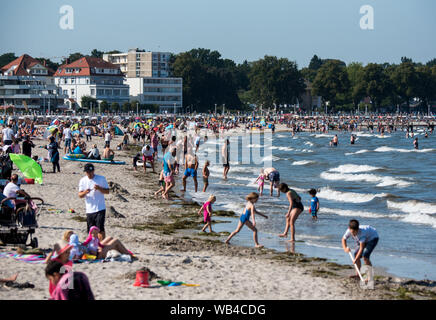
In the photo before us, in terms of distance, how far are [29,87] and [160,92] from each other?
23548 mm

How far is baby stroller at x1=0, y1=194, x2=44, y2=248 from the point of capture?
9.58 m

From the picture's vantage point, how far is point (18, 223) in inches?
386

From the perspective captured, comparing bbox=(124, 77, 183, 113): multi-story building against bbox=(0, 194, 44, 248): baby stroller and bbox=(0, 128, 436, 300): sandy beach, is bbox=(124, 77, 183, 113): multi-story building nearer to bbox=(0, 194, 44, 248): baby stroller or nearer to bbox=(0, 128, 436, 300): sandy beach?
bbox=(0, 128, 436, 300): sandy beach

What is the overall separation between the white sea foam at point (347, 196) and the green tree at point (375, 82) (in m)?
105

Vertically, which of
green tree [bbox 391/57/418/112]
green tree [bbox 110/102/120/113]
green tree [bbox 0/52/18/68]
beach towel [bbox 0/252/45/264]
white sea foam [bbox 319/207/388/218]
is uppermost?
green tree [bbox 0/52/18/68]

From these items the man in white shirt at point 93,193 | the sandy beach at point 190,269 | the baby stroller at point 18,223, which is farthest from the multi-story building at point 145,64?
the man in white shirt at point 93,193

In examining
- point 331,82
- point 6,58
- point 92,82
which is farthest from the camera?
point 6,58

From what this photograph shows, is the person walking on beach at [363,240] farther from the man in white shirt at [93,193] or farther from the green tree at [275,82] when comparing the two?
the green tree at [275,82]

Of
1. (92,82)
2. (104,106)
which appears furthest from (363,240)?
(92,82)

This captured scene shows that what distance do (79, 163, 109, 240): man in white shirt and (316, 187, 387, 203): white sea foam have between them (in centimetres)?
1250

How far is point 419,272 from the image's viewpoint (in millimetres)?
10648

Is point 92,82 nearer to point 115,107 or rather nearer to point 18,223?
point 115,107

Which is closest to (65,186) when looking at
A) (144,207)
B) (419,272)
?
(144,207)

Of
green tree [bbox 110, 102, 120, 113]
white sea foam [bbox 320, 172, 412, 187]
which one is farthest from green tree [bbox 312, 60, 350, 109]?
white sea foam [bbox 320, 172, 412, 187]
